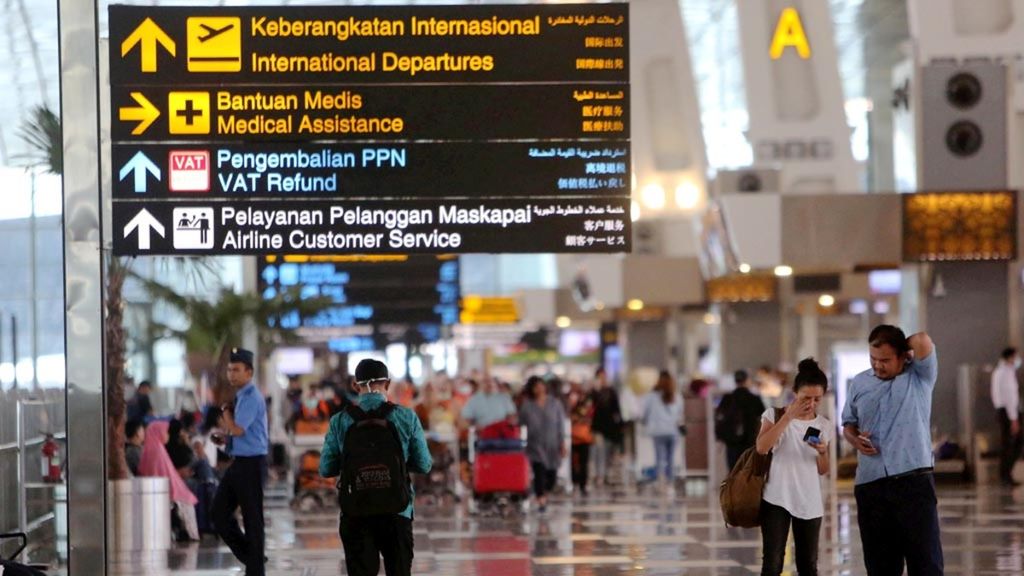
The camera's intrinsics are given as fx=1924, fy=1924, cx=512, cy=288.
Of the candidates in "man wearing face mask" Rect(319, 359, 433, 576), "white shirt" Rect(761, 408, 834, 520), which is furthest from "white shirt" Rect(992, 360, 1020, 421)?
"man wearing face mask" Rect(319, 359, 433, 576)

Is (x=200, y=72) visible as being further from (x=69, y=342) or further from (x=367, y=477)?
(x=367, y=477)

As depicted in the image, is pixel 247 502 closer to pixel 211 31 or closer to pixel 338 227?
pixel 338 227

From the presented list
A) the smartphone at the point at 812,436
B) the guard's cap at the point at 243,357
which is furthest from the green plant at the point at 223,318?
the smartphone at the point at 812,436

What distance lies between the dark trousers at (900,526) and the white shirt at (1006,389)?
14.8 metres

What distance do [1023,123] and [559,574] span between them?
69.9 feet

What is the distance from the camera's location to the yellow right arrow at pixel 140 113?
480 inches

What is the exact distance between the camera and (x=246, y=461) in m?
13.5

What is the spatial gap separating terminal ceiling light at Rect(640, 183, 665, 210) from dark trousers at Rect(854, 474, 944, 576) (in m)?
24.2


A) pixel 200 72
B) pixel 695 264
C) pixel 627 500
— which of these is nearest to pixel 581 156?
pixel 200 72

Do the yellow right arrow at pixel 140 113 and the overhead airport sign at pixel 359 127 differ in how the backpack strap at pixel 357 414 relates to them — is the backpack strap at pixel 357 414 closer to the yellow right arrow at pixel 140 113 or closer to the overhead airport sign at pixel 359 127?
the overhead airport sign at pixel 359 127

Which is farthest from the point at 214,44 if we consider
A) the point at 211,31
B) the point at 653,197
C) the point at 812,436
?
the point at 653,197

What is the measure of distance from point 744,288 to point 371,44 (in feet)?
82.6

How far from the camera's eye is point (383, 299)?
4309cm

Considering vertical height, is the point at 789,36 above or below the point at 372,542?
above
